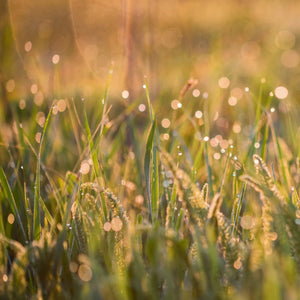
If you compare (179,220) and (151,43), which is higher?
(151,43)

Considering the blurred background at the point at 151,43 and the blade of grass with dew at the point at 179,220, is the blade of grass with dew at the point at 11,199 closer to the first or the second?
the blade of grass with dew at the point at 179,220

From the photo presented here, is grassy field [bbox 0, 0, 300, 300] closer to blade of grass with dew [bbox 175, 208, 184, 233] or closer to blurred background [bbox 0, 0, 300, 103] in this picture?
blade of grass with dew [bbox 175, 208, 184, 233]

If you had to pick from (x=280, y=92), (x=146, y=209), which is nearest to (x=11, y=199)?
(x=146, y=209)

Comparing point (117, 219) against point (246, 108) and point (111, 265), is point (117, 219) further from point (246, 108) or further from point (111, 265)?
point (246, 108)

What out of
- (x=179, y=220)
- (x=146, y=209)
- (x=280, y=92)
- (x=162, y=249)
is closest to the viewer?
(x=162, y=249)

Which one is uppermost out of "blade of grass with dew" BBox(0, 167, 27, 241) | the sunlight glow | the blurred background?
the blurred background

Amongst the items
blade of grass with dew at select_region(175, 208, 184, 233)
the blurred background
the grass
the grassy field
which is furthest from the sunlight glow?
blade of grass with dew at select_region(175, 208, 184, 233)

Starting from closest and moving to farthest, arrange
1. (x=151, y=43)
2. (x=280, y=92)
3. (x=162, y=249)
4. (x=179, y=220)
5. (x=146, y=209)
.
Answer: (x=162, y=249)
(x=179, y=220)
(x=146, y=209)
(x=280, y=92)
(x=151, y=43)

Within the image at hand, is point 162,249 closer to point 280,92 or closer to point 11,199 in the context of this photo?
point 11,199
